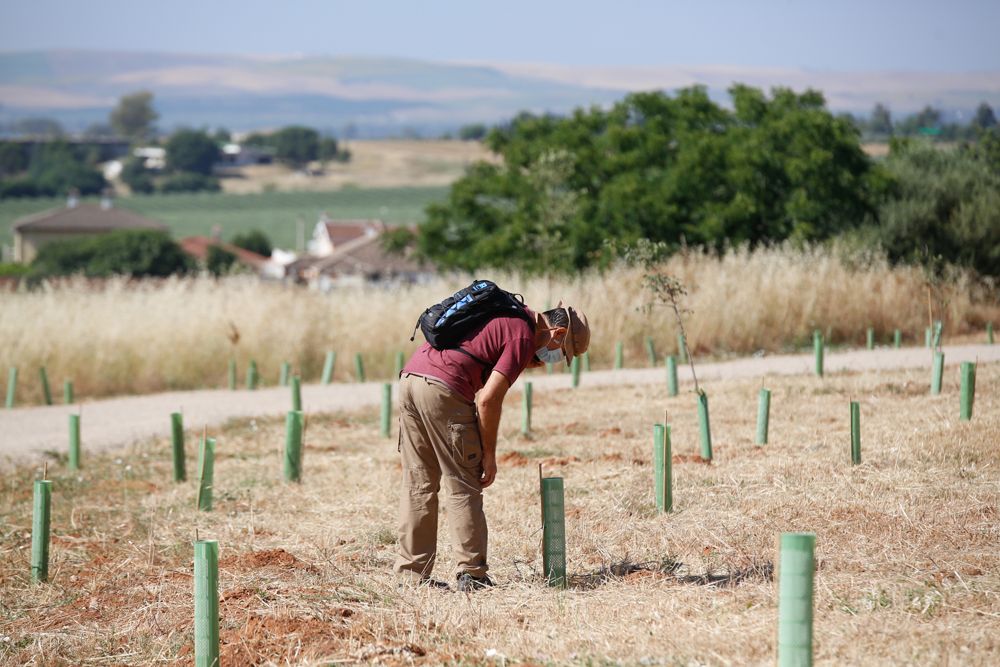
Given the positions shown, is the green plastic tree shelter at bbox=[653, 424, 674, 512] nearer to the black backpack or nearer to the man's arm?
the man's arm

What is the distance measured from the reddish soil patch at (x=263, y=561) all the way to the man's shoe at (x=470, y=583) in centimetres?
92

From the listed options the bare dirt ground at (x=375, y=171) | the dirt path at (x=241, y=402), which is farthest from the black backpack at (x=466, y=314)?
the bare dirt ground at (x=375, y=171)

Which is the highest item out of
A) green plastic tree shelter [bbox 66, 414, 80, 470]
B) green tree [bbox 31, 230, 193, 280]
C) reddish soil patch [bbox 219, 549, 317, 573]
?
reddish soil patch [bbox 219, 549, 317, 573]

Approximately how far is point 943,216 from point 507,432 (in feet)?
49.3

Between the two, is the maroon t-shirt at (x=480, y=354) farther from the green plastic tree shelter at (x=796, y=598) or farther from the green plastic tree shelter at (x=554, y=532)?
the green plastic tree shelter at (x=796, y=598)

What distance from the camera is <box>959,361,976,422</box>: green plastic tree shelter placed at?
9.31 m

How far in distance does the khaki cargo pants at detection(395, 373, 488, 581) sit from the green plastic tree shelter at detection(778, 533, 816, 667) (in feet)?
6.48

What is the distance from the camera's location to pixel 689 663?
188 inches

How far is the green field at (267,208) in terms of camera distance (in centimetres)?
11056

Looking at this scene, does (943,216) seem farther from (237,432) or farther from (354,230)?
(354,230)

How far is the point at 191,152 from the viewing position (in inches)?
6053

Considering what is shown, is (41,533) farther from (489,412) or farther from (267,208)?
(267,208)

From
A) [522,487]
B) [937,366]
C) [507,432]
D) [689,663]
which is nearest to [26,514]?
[522,487]

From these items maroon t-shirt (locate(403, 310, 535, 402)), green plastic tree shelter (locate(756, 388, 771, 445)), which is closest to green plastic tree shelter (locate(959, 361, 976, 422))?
green plastic tree shelter (locate(756, 388, 771, 445))
